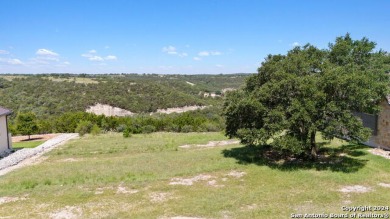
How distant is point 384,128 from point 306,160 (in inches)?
192

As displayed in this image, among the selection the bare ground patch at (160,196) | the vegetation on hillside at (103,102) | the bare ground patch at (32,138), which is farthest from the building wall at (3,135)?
the bare ground patch at (160,196)

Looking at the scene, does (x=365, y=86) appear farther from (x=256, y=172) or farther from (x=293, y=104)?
(x=256, y=172)

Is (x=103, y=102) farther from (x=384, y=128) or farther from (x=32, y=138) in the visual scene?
(x=384, y=128)

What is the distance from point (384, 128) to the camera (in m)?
17.1

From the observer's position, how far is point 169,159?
1809cm

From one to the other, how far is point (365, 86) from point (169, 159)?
1058 centimetres

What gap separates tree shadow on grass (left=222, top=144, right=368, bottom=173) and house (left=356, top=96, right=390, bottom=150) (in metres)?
0.98

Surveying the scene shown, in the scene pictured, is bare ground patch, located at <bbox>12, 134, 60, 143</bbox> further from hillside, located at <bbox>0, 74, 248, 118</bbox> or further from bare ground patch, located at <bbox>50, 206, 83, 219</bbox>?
hillside, located at <bbox>0, 74, 248, 118</bbox>

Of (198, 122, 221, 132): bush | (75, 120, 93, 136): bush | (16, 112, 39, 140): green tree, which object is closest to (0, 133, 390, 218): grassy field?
(16, 112, 39, 140): green tree

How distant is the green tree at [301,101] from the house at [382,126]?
77 cm

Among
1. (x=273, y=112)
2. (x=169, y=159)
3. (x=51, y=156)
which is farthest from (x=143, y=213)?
(x=51, y=156)

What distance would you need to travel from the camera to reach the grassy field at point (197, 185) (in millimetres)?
10000

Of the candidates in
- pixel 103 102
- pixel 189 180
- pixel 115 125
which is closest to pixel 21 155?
pixel 189 180

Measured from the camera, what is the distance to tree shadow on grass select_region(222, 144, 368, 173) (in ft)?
48.3
